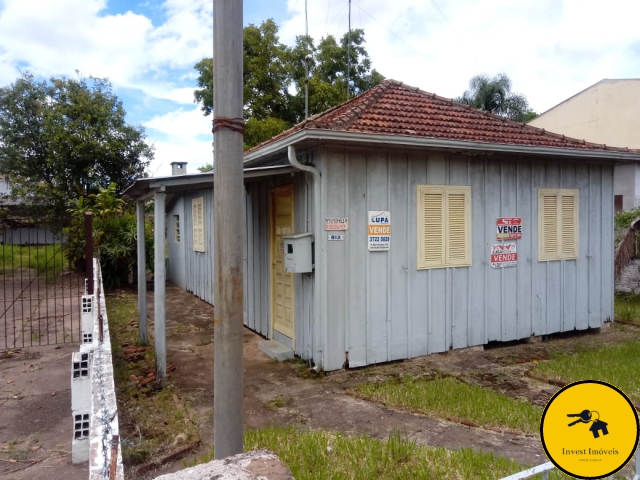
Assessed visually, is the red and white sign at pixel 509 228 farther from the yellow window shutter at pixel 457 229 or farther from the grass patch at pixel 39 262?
the grass patch at pixel 39 262

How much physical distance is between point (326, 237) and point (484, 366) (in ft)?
9.46

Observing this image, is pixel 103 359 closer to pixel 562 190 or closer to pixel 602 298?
pixel 562 190

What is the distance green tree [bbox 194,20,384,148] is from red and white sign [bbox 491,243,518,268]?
14704 mm

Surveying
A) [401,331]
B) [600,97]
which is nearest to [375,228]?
[401,331]

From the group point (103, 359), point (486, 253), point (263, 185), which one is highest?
point (263, 185)

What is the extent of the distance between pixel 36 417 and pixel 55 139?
1586 cm

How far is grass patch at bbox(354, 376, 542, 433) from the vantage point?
4562 millimetres

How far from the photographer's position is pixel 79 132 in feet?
60.5

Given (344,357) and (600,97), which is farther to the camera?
(600,97)

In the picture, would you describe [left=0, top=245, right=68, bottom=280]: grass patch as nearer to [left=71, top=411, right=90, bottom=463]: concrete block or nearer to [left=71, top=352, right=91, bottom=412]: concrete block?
[left=71, top=411, right=90, bottom=463]: concrete block

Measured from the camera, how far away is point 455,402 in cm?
504

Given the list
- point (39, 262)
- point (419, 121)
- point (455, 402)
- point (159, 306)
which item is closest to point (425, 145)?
point (419, 121)

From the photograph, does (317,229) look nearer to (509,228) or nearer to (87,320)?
(87,320)

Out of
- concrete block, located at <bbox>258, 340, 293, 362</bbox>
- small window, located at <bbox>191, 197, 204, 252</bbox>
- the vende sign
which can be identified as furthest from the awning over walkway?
small window, located at <bbox>191, 197, 204, 252</bbox>
